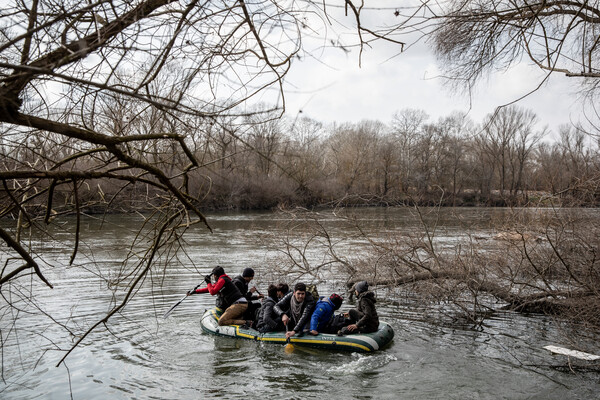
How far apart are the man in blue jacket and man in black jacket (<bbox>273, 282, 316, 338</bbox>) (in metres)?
0.11

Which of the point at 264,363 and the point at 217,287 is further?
the point at 217,287

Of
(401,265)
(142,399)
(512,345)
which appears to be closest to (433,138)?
(401,265)

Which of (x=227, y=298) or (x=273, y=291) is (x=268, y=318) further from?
(x=227, y=298)

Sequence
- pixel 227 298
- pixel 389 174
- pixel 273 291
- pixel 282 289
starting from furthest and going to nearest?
1. pixel 389 174
2. pixel 227 298
3. pixel 273 291
4. pixel 282 289

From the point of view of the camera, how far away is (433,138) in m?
40.2

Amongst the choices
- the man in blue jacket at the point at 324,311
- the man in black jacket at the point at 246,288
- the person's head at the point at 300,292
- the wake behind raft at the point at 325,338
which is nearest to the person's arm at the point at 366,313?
the wake behind raft at the point at 325,338

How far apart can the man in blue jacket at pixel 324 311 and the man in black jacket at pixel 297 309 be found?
0.11m

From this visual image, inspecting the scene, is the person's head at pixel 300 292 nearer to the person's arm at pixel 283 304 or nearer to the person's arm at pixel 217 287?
the person's arm at pixel 283 304

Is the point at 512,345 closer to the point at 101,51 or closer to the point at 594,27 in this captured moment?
the point at 594,27

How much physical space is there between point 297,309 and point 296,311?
0.04 metres

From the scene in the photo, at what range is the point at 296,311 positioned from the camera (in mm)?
8828

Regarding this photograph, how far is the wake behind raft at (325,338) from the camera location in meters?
8.17

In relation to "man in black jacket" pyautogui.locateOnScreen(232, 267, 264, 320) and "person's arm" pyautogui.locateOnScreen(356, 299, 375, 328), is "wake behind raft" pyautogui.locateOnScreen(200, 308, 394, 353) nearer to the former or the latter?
"person's arm" pyautogui.locateOnScreen(356, 299, 375, 328)

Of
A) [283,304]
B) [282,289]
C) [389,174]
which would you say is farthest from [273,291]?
[389,174]
